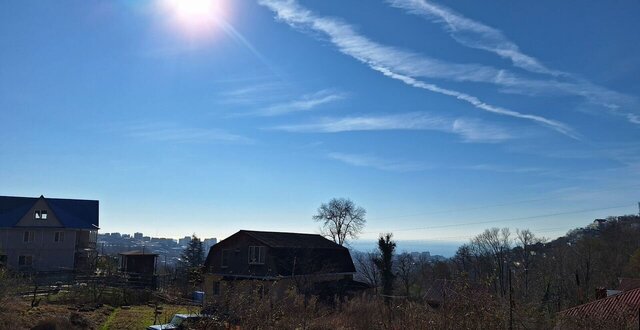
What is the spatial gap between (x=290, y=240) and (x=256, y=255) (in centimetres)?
322

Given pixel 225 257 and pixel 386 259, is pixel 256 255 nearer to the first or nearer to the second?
pixel 225 257

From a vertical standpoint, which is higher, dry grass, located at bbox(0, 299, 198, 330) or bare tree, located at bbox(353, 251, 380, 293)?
bare tree, located at bbox(353, 251, 380, 293)

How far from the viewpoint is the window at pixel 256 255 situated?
111ft

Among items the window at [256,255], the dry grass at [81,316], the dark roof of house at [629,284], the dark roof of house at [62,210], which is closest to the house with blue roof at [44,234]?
the dark roof of house at [62,210]

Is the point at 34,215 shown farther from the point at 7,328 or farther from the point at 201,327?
the point at 201,327

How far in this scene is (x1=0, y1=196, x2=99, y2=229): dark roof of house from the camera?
42.9 meters

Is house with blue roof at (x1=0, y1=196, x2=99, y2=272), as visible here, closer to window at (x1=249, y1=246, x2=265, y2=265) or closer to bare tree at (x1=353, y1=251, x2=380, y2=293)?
window at (x1=249, y1=246, x2=265, y2=265)

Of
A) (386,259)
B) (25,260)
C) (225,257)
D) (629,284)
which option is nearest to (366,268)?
(386,259)

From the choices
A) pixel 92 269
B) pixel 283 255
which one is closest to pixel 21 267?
pixel 92 269

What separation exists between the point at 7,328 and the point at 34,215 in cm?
3308

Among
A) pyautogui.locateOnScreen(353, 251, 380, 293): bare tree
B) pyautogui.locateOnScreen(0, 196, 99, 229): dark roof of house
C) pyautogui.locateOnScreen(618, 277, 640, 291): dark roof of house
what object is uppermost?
pyautogui.locateOnScreen(0, 196, 99, 229): dark roof of house

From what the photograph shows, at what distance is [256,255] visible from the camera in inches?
1344

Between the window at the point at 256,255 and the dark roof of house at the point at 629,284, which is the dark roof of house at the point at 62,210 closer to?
the window at the point at 256,255

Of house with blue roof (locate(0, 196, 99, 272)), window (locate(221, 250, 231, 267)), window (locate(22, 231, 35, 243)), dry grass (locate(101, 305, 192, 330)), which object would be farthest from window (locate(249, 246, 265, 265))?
window (locate(22, 231, 35, 243))
